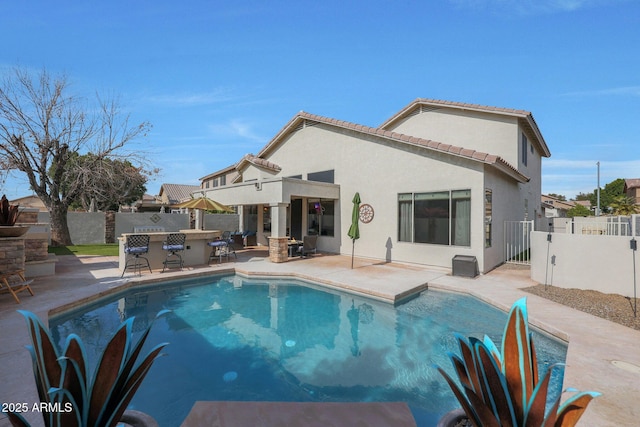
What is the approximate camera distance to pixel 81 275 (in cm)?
1095

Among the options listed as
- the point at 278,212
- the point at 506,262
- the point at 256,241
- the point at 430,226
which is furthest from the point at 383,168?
the point at 256,241

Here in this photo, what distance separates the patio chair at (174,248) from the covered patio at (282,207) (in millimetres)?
3950

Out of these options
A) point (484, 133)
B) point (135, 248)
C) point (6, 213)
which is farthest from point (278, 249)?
point (484, 133)

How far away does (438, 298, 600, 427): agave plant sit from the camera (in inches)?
80.4

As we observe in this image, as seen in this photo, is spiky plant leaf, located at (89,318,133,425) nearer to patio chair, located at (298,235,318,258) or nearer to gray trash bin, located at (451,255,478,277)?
gray trash bin, located at (451,255,478,277)

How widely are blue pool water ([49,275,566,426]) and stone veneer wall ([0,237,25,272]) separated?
9.28ft

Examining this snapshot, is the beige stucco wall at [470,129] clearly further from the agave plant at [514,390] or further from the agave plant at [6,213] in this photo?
the agave plant at [6,213]

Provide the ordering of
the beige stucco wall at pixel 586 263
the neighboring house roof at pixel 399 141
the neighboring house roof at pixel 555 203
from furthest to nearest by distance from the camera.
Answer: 1. the neighboring house roof at pixel 555 203
2. the neighboring house roof at pixel 399 141
3. the beige stucco wall at pixel 586 263

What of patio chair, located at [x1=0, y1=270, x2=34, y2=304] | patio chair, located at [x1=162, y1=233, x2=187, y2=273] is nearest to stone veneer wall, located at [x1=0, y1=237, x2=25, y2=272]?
patio chair, located at [x1=0, y1=270, x2=34, y2=304]

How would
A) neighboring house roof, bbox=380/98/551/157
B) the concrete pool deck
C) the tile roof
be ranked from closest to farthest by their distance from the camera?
the concrete pool deck, neighboring house roof, bbox=380/98/551/157, the tile roof

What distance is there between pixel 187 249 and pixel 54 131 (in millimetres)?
12862

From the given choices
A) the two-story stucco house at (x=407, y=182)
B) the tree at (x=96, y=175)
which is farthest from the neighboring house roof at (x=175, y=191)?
the two-story stucco house at (x=407, y=182)

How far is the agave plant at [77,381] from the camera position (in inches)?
76.2

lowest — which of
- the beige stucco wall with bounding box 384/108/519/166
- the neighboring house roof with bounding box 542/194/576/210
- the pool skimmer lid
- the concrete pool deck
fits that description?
the pool skimmer lid
